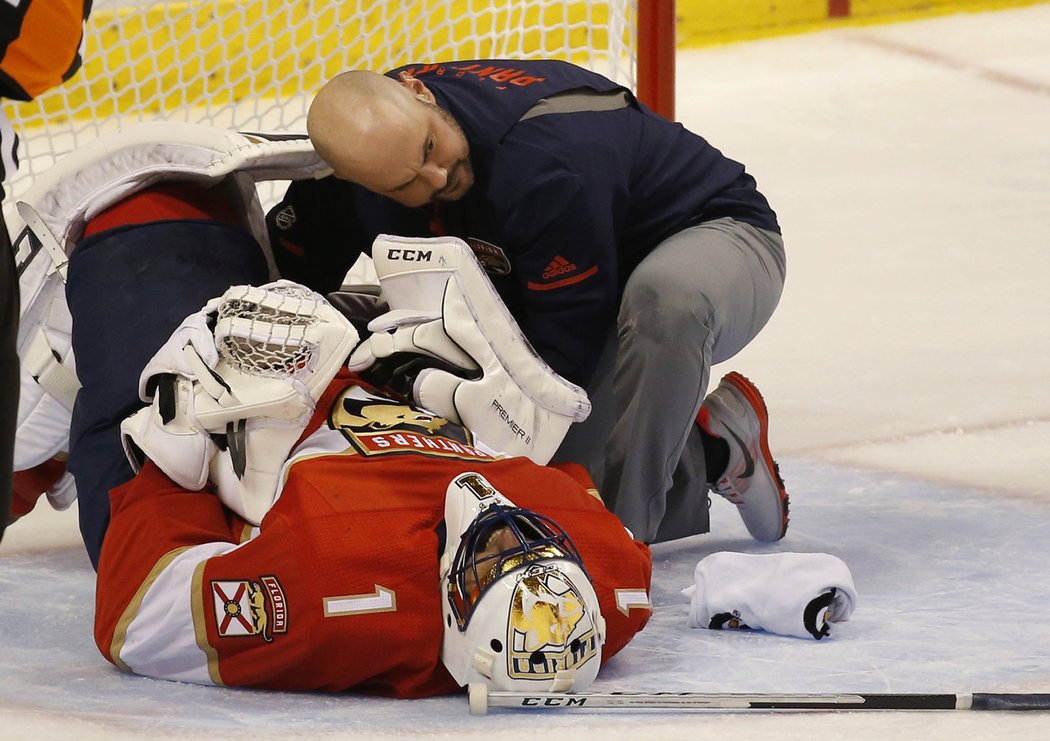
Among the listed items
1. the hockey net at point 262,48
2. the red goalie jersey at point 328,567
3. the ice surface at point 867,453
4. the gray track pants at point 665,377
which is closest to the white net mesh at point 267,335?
the red goalie jersey at point 328,567

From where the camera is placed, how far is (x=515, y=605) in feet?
6.61

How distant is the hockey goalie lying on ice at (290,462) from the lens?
2080mm

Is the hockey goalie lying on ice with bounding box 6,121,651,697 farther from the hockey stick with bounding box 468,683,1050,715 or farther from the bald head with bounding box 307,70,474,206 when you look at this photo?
the bald head with bounding box 307,70,474,206

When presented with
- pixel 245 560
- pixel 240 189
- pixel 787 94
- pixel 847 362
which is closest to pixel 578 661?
pixel 245 560

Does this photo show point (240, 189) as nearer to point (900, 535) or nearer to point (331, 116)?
point (331, 116)

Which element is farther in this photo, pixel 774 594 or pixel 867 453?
pixel 867 453

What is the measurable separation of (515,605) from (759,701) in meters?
0.32

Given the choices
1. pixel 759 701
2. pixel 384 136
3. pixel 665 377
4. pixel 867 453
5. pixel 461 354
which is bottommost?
pixel 867 453

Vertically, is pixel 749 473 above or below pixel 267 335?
below

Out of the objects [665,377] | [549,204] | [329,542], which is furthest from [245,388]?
[665,377]

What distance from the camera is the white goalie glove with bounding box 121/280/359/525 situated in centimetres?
227

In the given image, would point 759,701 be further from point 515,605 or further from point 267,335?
point 267,335

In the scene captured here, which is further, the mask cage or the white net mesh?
the white net mesh

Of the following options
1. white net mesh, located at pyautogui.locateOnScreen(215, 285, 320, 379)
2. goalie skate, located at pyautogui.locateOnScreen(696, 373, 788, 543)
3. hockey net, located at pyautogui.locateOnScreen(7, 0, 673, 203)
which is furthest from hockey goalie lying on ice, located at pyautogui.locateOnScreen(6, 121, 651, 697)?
hockey net, located at pyautogui.locateOnScreen(7, 0, 673, 203)
